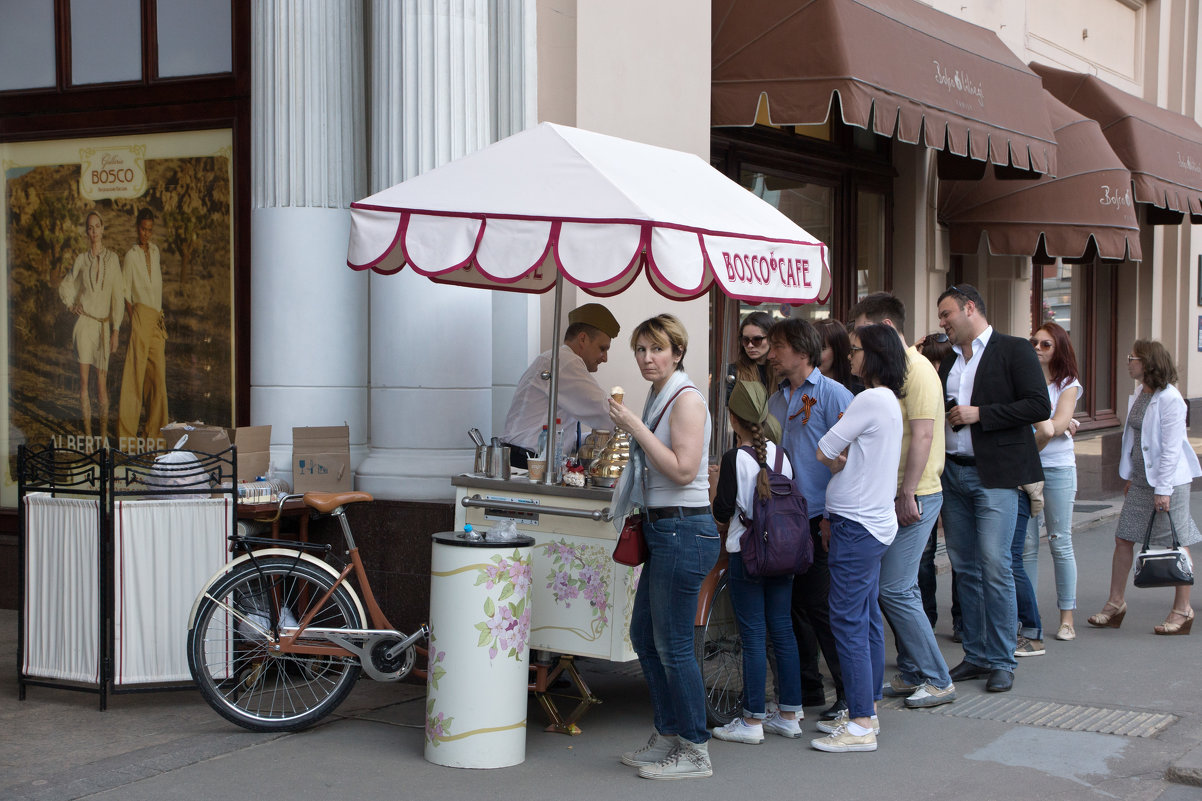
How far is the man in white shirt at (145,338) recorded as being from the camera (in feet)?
27.7

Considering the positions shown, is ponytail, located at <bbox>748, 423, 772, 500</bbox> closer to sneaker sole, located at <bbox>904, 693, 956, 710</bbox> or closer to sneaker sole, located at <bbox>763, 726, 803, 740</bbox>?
sneaker sole, located at <bbox>763, 726, 803, 740</bbox>

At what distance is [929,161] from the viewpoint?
1284cm

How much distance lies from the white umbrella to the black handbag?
346cm

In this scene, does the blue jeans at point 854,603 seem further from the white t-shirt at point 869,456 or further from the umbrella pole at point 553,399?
the umbrella pole at point 553,399

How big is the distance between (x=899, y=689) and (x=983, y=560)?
2.68ft

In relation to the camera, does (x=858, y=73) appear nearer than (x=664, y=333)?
No

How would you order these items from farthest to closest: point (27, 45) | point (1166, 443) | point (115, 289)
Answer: point (27, 45) → point (115, 289) → point (1166, 443)

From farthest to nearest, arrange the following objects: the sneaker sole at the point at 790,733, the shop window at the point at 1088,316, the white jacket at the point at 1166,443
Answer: the shop window at the point at 1088,316 < the white jacket at the point at 1166,443 < the sneaker sole at the point at 790,733

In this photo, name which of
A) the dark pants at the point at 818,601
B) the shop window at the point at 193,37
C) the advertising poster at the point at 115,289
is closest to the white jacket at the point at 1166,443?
the dark pants at the point at 818,601

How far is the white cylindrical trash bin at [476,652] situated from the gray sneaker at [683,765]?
583 millimetres

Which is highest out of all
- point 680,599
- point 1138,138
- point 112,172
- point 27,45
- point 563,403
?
point 1138,138

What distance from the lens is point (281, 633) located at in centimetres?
588

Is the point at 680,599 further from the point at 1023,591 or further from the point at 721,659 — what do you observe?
the point at 1023,591

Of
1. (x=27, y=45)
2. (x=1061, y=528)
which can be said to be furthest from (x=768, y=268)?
(x=27, y=45)
